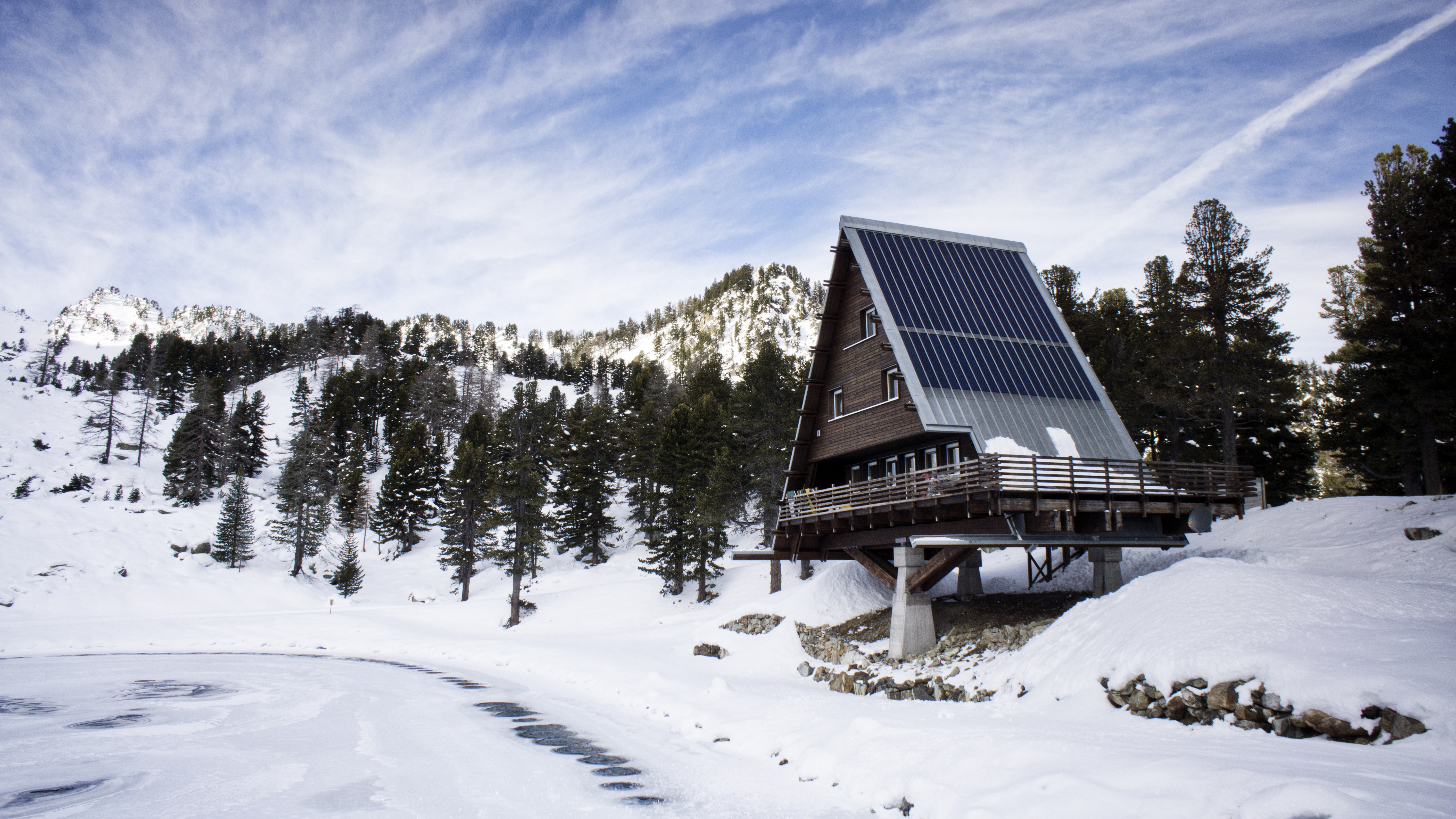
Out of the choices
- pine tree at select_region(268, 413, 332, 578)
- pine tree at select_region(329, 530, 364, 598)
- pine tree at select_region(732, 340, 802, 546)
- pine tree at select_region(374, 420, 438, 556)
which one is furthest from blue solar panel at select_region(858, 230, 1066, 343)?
pine tree at select_region(374, 420, 438, 556)

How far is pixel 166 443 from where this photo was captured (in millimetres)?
89812

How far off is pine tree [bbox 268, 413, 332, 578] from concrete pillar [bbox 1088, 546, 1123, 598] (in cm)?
5967

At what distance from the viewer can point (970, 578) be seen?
79.5ft

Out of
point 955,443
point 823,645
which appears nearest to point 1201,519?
point 955,443

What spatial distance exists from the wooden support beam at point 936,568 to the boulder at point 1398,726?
33.2 feet

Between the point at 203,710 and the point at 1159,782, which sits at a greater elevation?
the point at 1159,782

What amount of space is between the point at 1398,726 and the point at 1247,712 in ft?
5.49

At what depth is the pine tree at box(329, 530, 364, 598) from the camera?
56125 millimetres

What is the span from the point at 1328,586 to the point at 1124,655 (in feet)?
12.7

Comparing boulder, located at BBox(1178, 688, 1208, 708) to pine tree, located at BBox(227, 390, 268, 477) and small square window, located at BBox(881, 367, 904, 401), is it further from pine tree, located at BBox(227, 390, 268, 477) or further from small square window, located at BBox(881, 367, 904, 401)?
pine tree, located at BBox(227, 390, 268, 477)

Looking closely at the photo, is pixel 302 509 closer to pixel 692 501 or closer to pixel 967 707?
pixel 692 501

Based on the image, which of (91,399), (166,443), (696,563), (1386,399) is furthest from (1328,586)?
(91,399)

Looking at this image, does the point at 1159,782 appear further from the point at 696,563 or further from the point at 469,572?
the point at 469,572

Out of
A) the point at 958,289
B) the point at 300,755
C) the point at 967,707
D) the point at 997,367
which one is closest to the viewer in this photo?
the point at 300,755
